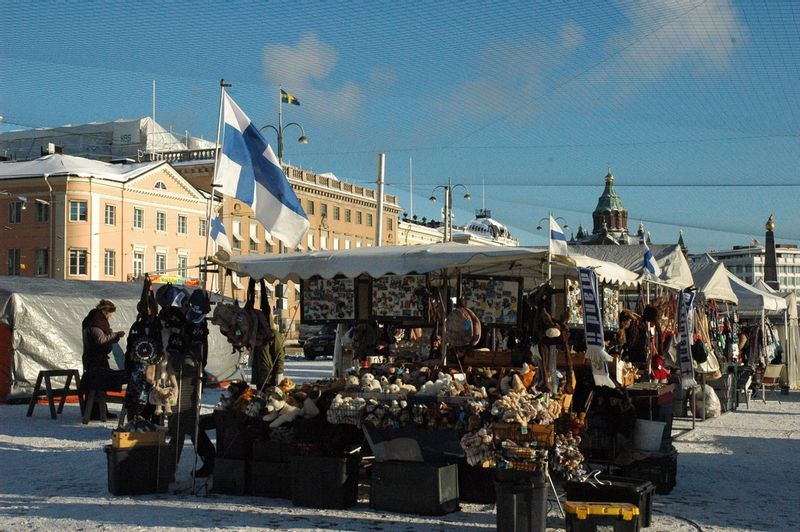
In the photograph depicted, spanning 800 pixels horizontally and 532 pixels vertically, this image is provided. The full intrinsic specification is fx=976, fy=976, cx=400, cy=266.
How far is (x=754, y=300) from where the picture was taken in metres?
21.0

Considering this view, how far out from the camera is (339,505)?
336 inches

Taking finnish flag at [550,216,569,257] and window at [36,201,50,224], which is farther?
window at [36,201,50,224]

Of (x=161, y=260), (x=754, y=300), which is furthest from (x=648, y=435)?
(x=161, y=260)

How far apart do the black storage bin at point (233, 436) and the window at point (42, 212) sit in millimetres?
52468

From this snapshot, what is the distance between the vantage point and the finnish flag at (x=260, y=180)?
32.8 ft

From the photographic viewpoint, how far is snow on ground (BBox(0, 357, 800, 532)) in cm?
797

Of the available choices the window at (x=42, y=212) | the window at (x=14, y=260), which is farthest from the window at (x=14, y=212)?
the window at (x=14, y=260)

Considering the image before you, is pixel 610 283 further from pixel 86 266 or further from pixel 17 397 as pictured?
pixel 86 266

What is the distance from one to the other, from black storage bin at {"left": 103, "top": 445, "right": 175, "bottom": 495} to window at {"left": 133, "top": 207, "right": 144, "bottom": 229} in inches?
2119

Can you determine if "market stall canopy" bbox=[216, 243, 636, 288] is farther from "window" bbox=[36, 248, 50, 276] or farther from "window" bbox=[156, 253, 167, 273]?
"window" bbox=[156, 253, 167, 273]

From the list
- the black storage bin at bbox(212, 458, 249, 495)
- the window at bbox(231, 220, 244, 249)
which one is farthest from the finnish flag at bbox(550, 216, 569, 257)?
the window at bbox(231, 220, 244, 249)

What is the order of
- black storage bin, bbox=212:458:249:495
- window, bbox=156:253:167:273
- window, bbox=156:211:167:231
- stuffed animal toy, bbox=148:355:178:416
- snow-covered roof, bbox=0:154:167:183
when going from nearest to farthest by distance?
black storage bin, bbox=212:458:249:495 < stuffed animal toy, bbox=148:355:178:416 < snow-covered roof, bbox=0:154:167:183 < window, bbox=156:211:167:231 < window, bbox=156:253:167:273

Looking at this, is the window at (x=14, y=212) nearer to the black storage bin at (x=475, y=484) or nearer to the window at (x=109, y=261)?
the window at (x=109, y=261)

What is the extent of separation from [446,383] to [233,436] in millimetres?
2138
